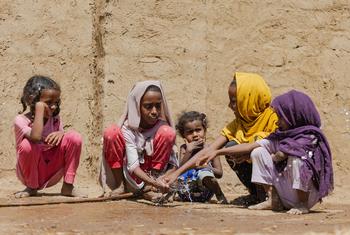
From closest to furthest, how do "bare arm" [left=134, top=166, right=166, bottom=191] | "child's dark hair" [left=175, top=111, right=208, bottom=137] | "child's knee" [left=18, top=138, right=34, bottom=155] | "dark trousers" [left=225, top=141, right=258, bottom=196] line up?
"bare arm" [left=134, top=166, right=166, bottom=191]
"dark trousers" [left=225, top=141, right=258, bottom=196]
"child's knee" [left=18, top=138, right=34, bottom=155]
"child's dark hair" [left=175, top=111, right=208, bottom=137]

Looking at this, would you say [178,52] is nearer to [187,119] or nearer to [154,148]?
[187,119]

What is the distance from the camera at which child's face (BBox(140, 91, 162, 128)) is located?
6418mm

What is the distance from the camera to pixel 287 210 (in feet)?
19.2

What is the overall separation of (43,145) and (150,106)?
0.88 metres

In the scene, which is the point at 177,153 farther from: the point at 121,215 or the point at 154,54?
the point at 121,215

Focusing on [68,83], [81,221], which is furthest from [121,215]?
[68,83]

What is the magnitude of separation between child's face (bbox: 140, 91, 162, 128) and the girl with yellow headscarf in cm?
49

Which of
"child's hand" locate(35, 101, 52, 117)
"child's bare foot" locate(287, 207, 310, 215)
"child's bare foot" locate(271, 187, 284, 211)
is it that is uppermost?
"child's hand" locate(35, 101, 52, 117)

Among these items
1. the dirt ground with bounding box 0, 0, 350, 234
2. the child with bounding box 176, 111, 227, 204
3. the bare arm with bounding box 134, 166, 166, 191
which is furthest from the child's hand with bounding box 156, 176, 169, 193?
the dirt ground with bounding box 0, 0, 350, 234

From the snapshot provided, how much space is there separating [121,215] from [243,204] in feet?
3.95

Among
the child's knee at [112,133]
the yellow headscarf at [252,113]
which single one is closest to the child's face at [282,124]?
the yellow headscarf at [252,113]

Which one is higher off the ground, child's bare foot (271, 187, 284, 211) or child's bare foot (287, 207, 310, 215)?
child's bare foot (271, 187, 284, 211)

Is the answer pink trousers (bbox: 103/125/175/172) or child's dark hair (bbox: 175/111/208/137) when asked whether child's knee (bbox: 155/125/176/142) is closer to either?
pink trousers (bbox: 103/125/175/172)

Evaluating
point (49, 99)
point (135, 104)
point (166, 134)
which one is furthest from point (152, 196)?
point (49, 99)
